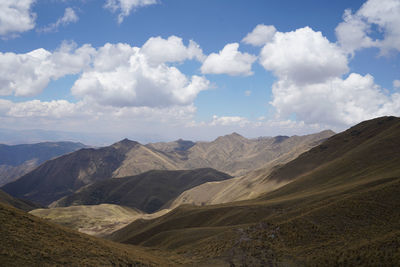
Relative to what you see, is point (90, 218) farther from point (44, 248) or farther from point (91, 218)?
point (44, 248)

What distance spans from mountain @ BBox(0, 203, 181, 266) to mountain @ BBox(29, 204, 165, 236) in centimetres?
10606

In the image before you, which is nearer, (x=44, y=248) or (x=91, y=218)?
(x=44, y=248)

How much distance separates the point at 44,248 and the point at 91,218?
525 feet

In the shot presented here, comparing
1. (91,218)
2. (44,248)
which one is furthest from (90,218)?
(44,248)

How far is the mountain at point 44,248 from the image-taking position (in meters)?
20.2

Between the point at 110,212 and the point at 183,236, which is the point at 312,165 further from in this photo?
the point at 110,212

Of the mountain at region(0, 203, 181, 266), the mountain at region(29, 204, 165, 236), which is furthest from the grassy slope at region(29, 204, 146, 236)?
the mountain at region(0, 203, 181, 266)

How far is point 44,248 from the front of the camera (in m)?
22.7

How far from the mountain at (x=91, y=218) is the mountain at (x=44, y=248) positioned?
348 feet

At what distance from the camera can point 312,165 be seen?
139m

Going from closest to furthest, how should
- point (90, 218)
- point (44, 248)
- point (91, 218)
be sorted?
point (44, 248) → point (90, 218) → point (91, 218)

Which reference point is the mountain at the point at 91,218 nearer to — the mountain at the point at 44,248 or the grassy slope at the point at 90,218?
the grassy slope at the point at 90,218

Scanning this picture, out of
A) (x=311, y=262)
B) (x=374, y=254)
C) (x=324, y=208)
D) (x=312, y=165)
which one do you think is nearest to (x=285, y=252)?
(x=311, y=262)

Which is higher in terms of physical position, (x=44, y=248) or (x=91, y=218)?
(x=44, y=248)
